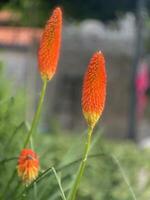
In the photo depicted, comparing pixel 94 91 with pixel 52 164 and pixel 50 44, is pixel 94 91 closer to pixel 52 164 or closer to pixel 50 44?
pixel 50 44

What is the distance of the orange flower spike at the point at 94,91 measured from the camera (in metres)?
1.37

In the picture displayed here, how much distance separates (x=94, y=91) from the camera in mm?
1359

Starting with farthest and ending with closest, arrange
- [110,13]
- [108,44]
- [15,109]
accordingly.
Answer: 1. [108,44]
2. [110,13]
3. [15,109]

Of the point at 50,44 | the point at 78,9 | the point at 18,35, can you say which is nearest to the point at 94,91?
the point at 50,44

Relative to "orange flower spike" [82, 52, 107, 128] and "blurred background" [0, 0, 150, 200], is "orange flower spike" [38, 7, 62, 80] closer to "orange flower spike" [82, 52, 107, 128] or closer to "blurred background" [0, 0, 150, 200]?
"orange flower spike" [82, 52, 107, 128]

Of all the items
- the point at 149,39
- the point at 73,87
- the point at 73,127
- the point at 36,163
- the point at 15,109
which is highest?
the point at 149,39

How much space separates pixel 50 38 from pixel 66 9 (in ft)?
14.9

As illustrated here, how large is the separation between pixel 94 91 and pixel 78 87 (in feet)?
29.6

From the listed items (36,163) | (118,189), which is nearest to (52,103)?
(118,189)

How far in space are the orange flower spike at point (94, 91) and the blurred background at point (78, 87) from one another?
19.7 inches

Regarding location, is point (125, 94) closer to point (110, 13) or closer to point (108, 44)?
point (108, 44)

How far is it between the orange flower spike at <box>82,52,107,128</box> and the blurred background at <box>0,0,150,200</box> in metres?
0.50

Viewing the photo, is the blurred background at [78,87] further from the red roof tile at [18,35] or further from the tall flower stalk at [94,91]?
the tall flower stalk at [94,91]

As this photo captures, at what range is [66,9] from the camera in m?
6.02
